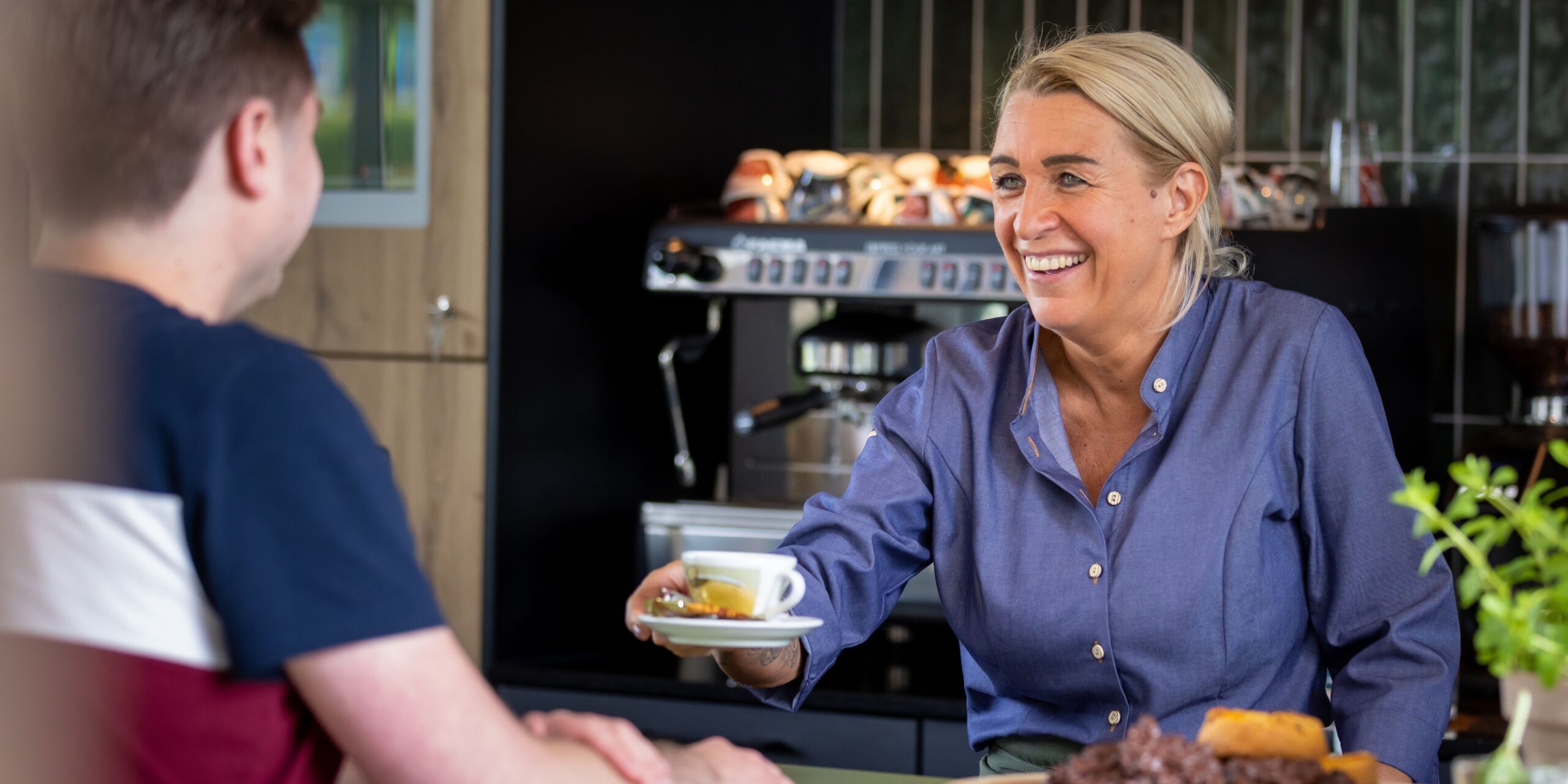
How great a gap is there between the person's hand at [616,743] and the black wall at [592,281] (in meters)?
1.30

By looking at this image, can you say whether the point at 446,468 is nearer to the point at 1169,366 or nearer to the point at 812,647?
the point at 812,647

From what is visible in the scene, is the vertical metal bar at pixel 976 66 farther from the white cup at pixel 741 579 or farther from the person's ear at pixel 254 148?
the person's ear at pixel 254 148

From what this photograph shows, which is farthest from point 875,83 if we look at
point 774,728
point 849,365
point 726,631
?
point 726,631

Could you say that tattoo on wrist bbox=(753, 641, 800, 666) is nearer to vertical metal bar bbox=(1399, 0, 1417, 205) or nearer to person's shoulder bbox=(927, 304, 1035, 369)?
person's shoulder bbox=(927, 304, 1035, 369)

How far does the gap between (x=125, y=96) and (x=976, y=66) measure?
6.95 feet

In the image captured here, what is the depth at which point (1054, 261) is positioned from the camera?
4.81 feet

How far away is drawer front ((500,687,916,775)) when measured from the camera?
2004mm

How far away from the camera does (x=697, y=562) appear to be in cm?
109

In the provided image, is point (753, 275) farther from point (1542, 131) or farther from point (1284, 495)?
point (1542, 131)

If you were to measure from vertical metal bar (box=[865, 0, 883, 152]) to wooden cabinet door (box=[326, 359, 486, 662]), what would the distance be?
3.08 feet

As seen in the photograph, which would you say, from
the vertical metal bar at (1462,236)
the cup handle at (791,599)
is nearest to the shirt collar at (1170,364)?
the cup handle at (791,599)

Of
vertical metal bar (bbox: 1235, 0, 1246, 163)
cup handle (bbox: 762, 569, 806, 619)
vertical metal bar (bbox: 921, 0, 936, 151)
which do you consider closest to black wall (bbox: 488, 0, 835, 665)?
vertical metal bar (bbox: 921, 0, 936, 151)

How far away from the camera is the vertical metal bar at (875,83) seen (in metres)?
2.79

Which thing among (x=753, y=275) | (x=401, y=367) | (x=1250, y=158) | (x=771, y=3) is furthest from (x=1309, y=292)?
(x=401, y=367)
